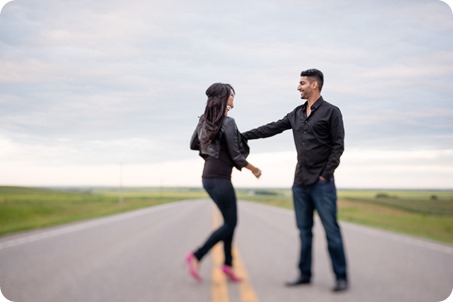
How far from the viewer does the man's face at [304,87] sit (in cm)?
263

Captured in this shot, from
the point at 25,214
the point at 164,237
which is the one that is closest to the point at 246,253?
the point at 164,237

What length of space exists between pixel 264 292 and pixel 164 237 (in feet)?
27.4

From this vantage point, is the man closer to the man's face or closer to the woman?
the man's face

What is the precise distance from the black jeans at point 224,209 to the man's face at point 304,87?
1092 millimetres

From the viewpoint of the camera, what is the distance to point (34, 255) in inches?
369

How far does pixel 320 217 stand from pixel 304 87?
55.0 inches

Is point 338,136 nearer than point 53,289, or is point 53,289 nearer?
point 338,136

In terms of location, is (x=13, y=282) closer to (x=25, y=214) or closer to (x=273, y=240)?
(x=273, y=240)


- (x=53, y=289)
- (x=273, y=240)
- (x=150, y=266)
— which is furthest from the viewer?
(x=273, y=240)

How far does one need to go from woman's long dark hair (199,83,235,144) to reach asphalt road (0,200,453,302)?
210cm

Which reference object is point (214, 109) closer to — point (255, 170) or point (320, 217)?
point (255, 170)

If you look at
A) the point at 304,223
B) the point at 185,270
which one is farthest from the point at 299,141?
the point at 185,270

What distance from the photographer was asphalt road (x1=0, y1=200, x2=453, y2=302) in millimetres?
5145

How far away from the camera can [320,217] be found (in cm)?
379
